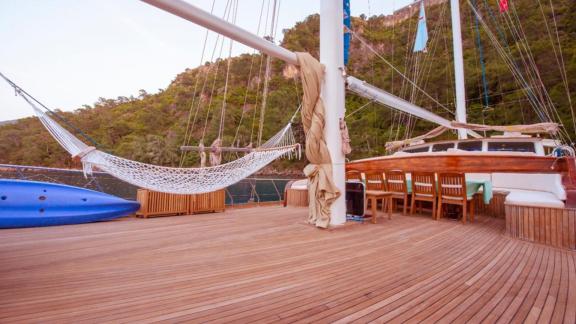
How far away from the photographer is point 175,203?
409 cm

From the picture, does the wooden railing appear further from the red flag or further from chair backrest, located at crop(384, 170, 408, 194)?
the red flag

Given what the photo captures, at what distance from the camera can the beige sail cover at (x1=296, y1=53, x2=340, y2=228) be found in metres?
2.92

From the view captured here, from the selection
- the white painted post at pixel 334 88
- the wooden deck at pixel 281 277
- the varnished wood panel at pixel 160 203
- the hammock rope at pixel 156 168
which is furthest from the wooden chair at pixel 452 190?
the varnished wood panel at pixel 160 203

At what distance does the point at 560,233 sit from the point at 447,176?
125cm

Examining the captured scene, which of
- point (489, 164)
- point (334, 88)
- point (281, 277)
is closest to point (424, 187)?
point (489, 164)

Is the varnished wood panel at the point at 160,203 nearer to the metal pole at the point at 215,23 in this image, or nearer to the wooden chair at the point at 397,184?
the metal pole at the point at 215,23

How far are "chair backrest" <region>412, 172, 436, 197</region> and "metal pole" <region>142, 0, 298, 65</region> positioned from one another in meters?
2.64

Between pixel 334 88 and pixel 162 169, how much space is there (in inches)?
104

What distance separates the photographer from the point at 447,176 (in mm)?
3445

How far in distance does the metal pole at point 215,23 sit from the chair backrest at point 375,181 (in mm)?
2513

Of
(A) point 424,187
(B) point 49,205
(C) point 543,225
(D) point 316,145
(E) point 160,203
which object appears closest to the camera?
(C) point 543,225

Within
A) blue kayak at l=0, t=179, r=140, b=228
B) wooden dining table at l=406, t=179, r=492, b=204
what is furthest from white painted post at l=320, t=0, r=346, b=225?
blue kayak at l=0, t=179, r=140, b=228

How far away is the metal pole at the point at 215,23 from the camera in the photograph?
1.95 m

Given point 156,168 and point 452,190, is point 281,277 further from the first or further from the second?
point 452,190
